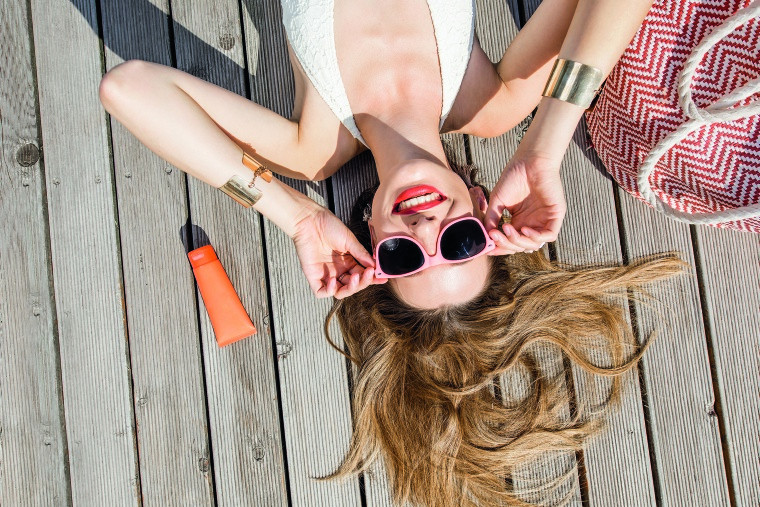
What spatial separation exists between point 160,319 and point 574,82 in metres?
1.72

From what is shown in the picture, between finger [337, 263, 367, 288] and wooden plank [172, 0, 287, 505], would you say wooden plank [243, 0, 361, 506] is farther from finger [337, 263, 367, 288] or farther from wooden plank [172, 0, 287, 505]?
finger [337, 263, 367, 288]

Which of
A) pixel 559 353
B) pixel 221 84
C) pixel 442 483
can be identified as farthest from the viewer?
pixel 221 84

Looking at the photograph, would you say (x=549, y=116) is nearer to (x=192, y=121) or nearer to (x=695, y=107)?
(x=695, y=107)

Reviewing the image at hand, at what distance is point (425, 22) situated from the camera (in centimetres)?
185

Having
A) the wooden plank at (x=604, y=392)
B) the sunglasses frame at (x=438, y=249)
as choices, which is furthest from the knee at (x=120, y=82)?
the wooden plank at (x=604, y=392)

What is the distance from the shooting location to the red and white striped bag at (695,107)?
133 centimetres

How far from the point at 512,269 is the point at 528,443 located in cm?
65

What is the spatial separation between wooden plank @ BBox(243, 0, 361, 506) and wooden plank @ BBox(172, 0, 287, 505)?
0.16 ft

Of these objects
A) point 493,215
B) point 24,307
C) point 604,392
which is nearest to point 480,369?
point 604,392

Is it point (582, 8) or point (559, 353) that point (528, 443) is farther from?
point (582, 8)

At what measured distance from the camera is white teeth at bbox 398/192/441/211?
1604 millimetres

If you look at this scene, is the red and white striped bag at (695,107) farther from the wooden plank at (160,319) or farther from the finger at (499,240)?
the wooden plank at (160,319)

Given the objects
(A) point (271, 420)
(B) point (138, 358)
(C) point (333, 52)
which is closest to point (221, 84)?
(C) point (333, 52)

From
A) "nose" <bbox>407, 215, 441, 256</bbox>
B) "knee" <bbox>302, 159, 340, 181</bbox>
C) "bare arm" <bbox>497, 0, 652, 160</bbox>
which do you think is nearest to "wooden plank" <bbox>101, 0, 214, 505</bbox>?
"knee" <bbox>302, 159, 340, 181</bbox>
